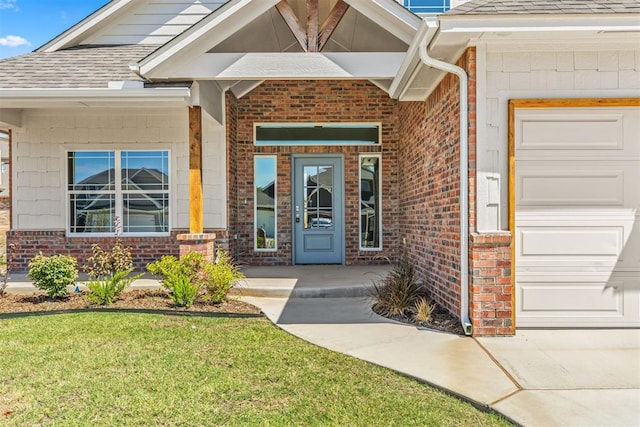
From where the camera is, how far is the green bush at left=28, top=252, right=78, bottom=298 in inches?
249

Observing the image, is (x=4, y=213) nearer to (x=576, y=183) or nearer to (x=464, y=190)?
(x=464, y=190)

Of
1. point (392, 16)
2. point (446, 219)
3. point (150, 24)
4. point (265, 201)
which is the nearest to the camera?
point (446, 219)

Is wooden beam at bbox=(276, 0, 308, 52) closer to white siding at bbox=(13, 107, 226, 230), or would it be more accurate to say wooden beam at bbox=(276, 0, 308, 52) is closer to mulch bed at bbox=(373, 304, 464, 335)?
white siding at bbox=(13, 107, 226, 230)

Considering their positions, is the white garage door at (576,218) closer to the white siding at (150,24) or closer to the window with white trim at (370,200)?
the window with white trim at (370,200)

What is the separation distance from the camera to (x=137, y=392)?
11.3 ft

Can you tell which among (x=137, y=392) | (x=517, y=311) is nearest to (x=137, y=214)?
(x=137, y=392)

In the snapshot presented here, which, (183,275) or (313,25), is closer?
(183,275)

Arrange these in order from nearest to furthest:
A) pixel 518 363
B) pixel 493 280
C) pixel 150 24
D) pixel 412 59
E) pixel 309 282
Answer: pixel 518 363
pixel 493 280
pixel 412 59
pixel 309 282
pixel 150 24

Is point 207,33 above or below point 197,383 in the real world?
above

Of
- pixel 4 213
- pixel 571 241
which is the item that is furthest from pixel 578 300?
pixel 4 213

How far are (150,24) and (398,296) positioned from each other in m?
7.76

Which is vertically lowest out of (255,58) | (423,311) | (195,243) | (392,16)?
(423,311)

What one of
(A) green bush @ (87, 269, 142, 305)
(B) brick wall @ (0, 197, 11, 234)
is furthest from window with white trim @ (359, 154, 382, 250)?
(B) brick wall @ (0, 197, 11, 234)

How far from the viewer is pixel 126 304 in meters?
6.27
